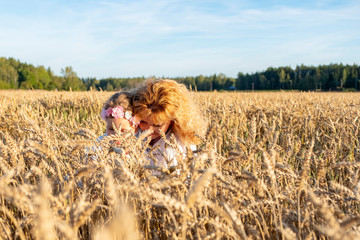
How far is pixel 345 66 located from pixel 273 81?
2065 cm

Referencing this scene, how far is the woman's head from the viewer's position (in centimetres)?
286

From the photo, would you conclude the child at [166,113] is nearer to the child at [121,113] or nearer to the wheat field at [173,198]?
the child at [121,113]

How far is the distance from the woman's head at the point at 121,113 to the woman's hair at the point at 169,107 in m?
0.08

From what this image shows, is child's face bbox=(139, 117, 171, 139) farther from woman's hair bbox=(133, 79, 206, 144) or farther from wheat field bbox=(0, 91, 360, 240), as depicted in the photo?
wheat field bbox=(0, 91, 360, 240)

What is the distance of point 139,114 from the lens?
2.94 m

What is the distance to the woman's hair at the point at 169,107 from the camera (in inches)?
114

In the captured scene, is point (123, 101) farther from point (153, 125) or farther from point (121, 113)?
point (153, 125)

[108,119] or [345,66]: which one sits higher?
[345,66]

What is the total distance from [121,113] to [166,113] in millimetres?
436

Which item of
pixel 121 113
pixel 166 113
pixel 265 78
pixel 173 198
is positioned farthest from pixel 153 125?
pixel 265 78

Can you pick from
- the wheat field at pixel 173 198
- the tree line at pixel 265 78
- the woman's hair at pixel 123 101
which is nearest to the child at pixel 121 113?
the woman's hair at pixel 123 101

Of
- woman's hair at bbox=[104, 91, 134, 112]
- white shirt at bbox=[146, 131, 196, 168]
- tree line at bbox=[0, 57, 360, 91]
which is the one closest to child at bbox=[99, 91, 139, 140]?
woman's hair at bbox=[104, 91, 134, 112]

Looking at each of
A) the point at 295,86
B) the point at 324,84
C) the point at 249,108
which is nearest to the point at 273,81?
the point at 295,86

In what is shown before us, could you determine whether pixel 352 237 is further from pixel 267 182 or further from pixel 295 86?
pixel 295 86
